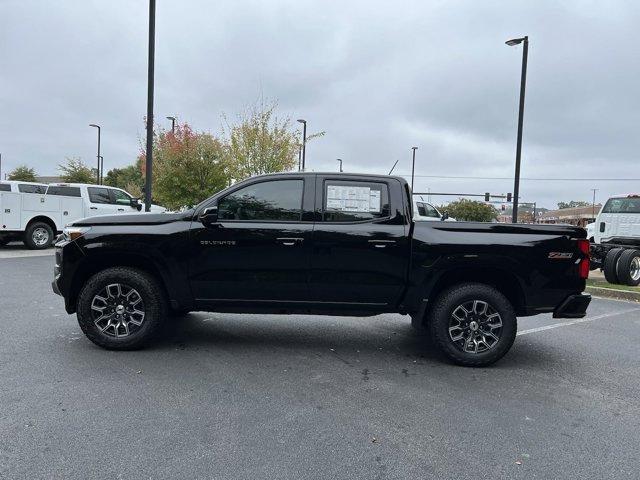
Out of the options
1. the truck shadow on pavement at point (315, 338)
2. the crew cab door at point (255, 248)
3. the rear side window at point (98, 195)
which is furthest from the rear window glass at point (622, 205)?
the rear side window at point (98, 195)

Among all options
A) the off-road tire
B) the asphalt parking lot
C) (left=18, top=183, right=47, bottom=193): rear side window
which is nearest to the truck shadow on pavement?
the asphalt parking lot

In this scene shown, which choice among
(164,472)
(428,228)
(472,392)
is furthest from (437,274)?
(164,472)

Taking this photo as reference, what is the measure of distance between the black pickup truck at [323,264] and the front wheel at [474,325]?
0.01 meters

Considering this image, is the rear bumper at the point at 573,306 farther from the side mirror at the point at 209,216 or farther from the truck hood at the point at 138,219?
the truck hood at the point at 138,219

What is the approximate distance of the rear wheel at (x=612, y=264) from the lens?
441 inches

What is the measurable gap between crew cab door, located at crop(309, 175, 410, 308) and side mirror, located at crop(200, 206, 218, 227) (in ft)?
3.40

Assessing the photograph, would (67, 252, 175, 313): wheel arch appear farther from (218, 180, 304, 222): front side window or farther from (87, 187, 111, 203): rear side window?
(87, 187, 111, 203): rear side window

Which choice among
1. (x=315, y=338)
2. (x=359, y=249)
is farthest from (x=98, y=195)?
(x=359, y=249)

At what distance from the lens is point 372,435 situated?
11.0 ft

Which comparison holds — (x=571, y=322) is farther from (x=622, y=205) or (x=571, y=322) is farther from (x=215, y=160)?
(x=215, y=160)

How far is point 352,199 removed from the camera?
5.08m

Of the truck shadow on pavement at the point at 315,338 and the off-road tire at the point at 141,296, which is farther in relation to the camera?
the truck shadow on pavement at the point at 315,338

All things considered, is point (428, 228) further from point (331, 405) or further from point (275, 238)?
point (331, 405)

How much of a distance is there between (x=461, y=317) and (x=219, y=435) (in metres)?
2.76
